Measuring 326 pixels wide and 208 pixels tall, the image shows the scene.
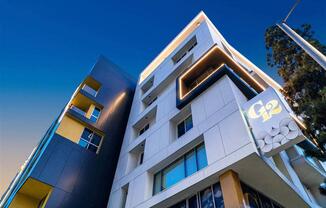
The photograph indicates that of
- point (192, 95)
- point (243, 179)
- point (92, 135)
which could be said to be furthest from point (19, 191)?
point (243, 179)

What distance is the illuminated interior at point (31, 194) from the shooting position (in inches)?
551

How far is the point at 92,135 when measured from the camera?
63.2 feet

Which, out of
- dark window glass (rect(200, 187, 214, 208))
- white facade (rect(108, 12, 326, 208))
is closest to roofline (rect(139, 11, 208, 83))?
white facade (rect(108, 12, 326, 208))

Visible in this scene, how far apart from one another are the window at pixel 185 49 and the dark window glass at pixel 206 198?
56.6ft

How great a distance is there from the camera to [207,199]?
9398mm

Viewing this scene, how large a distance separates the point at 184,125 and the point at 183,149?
9.87ft

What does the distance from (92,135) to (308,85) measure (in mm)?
16780

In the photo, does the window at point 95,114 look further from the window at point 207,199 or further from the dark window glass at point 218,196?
the dark window glass at point 218,196

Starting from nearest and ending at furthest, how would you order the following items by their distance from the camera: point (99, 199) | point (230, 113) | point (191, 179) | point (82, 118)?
point (191, 179), point (230, 113), point (99, 199), point (82, 118)

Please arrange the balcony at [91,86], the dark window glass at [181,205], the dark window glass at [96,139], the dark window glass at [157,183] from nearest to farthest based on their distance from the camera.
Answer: the dark window glass at [181,205] < the dark window glass at [157,183] < the dark window glass at [96,139] < the balcony at [91,86]

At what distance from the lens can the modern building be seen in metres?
9.12

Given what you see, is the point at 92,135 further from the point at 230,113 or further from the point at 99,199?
the point at 230,113

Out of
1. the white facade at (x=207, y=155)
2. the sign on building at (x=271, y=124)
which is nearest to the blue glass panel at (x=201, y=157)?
the white facade at (x=207, y=155)

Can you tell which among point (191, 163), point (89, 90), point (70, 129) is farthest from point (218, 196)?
point (89, 90)
